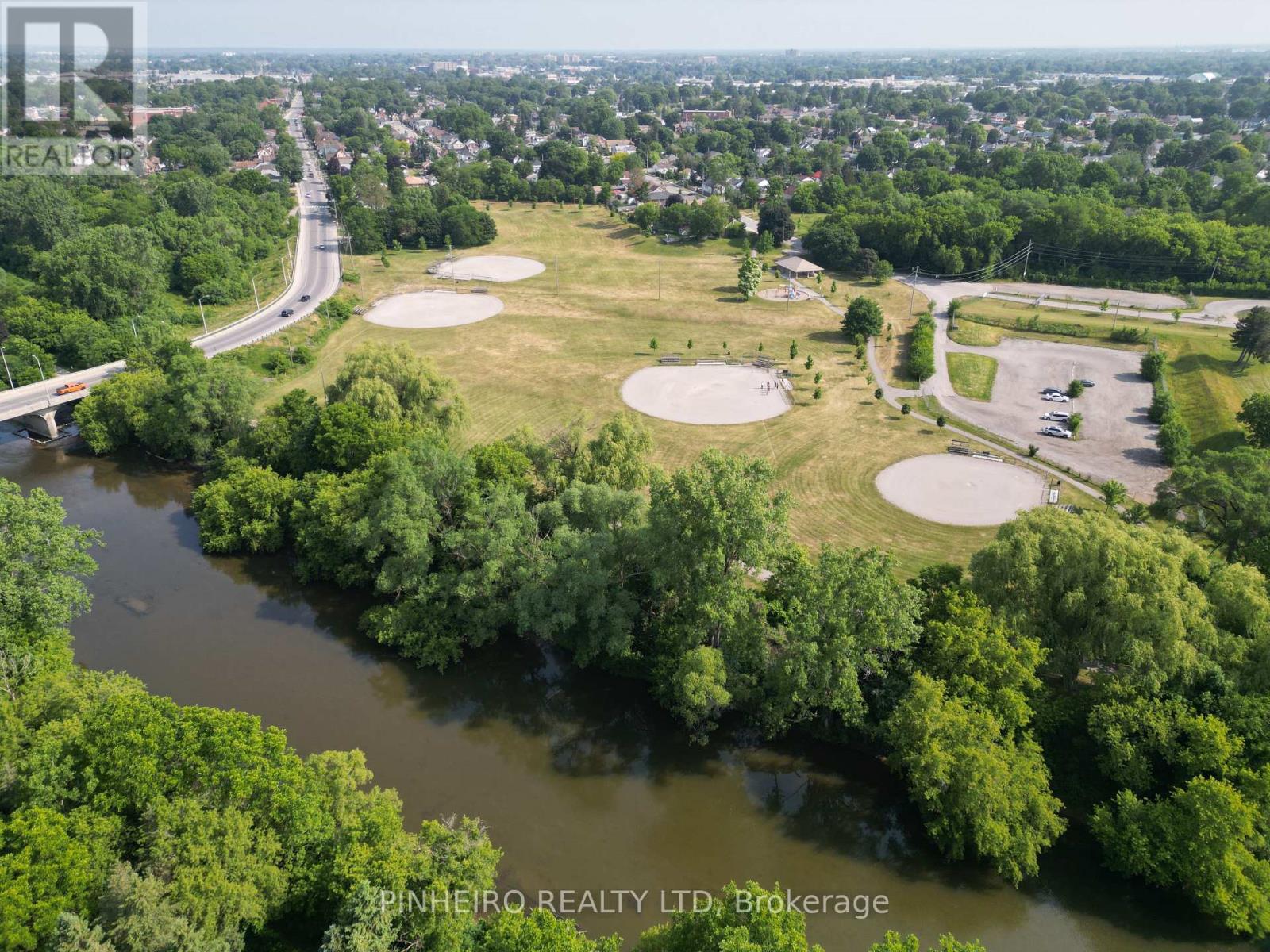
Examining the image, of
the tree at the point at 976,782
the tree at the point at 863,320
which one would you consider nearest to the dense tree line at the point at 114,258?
the tree at the point at 863,320

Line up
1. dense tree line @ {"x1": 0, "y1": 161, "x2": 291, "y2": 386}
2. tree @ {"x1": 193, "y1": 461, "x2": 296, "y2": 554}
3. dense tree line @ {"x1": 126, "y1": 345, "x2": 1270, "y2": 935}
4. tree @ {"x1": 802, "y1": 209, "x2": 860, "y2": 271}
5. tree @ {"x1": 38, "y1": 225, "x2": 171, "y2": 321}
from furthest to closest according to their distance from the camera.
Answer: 1. tree @ {"x1": 802, "y1": 209, "x2": 860, "y2": 271}
2. tree @ {"x1": 38, "y1": 225, "x2": 171, "y2": 321}
3. dense tree line @ {"x1": 0, "y1": 161, "x2": 291, "y2": 386}
4. tree @ {"x1": 193, "y1": 461, "x2": 296, "y2": 554}
5. dense tree line @ {"x1": 126, "y1": 345, "x2": 1270, "y2": 935}

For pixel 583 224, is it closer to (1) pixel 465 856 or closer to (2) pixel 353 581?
(2) pixel 353 581

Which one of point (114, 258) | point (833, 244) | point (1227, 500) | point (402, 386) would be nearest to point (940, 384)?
point (1227, 500)

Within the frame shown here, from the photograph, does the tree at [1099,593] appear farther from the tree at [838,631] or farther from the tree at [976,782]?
the tree at [976,782]

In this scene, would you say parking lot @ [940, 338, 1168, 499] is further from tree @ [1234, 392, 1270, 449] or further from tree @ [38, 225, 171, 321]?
tree @ [38, 225, 171, 321]

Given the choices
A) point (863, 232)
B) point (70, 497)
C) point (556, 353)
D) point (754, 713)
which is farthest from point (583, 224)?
point (754, 713)

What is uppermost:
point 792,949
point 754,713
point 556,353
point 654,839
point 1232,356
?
point 1232,356

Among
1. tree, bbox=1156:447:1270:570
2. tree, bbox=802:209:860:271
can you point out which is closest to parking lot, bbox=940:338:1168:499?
tree, bbox=1156:447:1270:570
